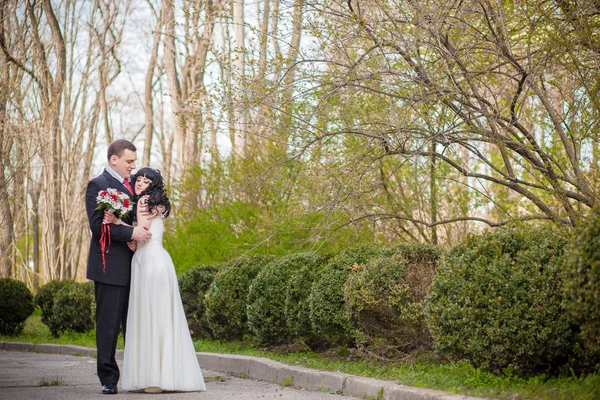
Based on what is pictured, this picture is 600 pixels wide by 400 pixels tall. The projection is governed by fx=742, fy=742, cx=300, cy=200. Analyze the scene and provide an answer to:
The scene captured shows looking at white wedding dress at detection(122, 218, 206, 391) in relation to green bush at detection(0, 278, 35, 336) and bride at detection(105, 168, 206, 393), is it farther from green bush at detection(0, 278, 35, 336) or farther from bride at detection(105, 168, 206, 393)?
green bush at detection(0, 278, 35, 336)

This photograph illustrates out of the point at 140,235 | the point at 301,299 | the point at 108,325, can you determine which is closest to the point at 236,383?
the point at 301,299

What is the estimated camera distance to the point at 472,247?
7.07 meters

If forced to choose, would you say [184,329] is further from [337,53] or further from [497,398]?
[337,53]

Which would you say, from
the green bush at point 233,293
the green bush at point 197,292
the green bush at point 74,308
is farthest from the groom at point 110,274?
the green bush at point 74,308

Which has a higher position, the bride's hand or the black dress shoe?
the bride's hand

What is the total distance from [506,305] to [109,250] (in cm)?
389

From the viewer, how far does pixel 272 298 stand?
10.4 m

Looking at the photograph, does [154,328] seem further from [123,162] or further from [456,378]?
[456,378]

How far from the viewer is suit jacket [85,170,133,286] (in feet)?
24.4

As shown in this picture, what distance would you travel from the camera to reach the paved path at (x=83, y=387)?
7.23m

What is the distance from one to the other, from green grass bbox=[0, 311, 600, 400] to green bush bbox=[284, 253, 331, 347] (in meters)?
0.34

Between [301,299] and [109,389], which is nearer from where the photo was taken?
[109,389]

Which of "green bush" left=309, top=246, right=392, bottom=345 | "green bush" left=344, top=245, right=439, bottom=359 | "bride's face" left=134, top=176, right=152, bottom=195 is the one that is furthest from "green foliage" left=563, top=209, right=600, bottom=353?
"bride's face" left=134, top=176, right=152, bottom=195

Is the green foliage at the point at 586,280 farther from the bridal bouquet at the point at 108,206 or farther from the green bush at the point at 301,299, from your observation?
the green bush at the point at 301,299
